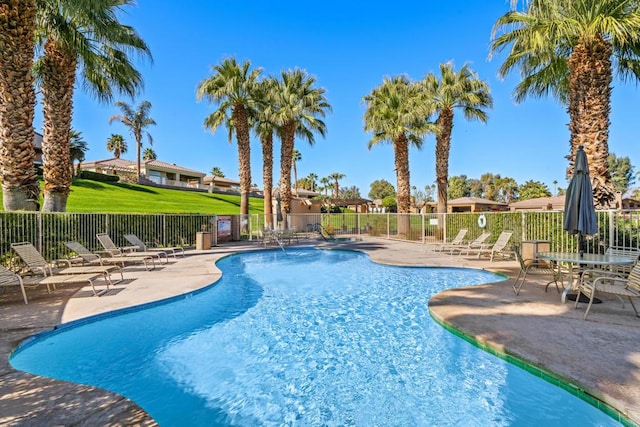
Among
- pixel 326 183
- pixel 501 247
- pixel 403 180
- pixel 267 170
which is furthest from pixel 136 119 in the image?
pixel 501 247

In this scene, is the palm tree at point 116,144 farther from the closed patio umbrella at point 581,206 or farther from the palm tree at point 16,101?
the closed patio umbrella at point 581,206

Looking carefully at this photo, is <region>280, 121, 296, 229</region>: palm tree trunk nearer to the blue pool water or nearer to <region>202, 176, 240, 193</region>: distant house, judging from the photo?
the blue pool water

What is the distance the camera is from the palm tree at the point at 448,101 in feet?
58.1

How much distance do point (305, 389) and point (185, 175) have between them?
50.8 meters

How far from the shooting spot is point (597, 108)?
29.0 feet

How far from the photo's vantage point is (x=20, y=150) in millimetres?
8469

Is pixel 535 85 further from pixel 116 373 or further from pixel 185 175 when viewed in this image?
pixel 185 175

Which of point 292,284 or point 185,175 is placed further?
point 185,175

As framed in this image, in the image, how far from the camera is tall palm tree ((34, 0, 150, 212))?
9.27m

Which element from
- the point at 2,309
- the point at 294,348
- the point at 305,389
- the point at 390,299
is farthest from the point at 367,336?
the point at 2,309

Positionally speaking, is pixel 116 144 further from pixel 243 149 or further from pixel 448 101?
pixel 448 101

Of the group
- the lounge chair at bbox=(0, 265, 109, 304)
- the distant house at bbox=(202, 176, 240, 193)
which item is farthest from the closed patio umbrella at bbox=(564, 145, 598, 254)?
the distant house at bbox=(202, 176, 240, 193)

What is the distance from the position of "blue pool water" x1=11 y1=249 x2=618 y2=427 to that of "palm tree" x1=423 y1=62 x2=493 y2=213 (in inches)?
546

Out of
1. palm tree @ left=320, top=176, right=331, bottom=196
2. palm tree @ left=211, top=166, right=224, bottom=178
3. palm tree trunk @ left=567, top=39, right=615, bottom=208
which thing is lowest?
palm tree trunk @ left=567, top=39, right=615, bottom=208
